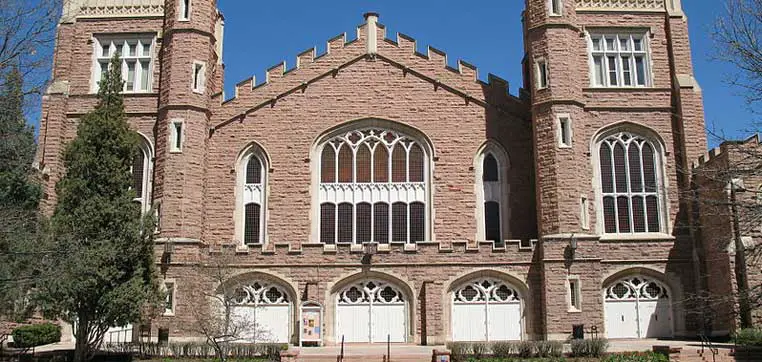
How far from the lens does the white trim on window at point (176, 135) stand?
2812 centimetres

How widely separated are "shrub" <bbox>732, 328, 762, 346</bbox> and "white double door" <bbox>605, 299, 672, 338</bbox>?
405 centimetres

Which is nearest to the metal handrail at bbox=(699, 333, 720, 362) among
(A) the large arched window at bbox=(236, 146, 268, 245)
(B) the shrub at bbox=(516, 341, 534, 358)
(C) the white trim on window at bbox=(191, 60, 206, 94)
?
(B) the shrub at bbox=(516, 341, 534, 358)

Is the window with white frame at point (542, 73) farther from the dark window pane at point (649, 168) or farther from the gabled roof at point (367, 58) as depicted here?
the dark window pane at point (649, 168)

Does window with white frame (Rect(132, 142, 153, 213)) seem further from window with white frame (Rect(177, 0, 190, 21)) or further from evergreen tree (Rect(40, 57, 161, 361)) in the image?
evergreen tree (Rect(40, 57, 161, 361))

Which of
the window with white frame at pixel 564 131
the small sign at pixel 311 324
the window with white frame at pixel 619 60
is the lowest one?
the small sign at pixel 311 324

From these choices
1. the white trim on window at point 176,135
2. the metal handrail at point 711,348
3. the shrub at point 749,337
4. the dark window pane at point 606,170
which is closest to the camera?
the metal handrail at point 711,348

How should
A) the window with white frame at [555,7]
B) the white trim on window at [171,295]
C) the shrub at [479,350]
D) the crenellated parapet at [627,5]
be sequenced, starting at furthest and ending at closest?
the crenellated parapet at [627,5], the window with white frame at [555,7], the white trim on window at [171,295], the shrub at [479,350]

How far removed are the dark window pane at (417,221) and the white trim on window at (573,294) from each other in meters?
5.61

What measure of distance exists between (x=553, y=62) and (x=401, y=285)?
963 centimetres

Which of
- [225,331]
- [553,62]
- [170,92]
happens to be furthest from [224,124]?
[553,62]

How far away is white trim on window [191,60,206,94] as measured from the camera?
1141 inches

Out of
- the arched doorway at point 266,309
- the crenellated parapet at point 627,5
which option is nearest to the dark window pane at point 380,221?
the arched doorway at point 266,309

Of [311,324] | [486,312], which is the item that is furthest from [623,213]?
[311,324]

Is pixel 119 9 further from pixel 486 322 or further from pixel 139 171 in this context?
pixel 486 322
